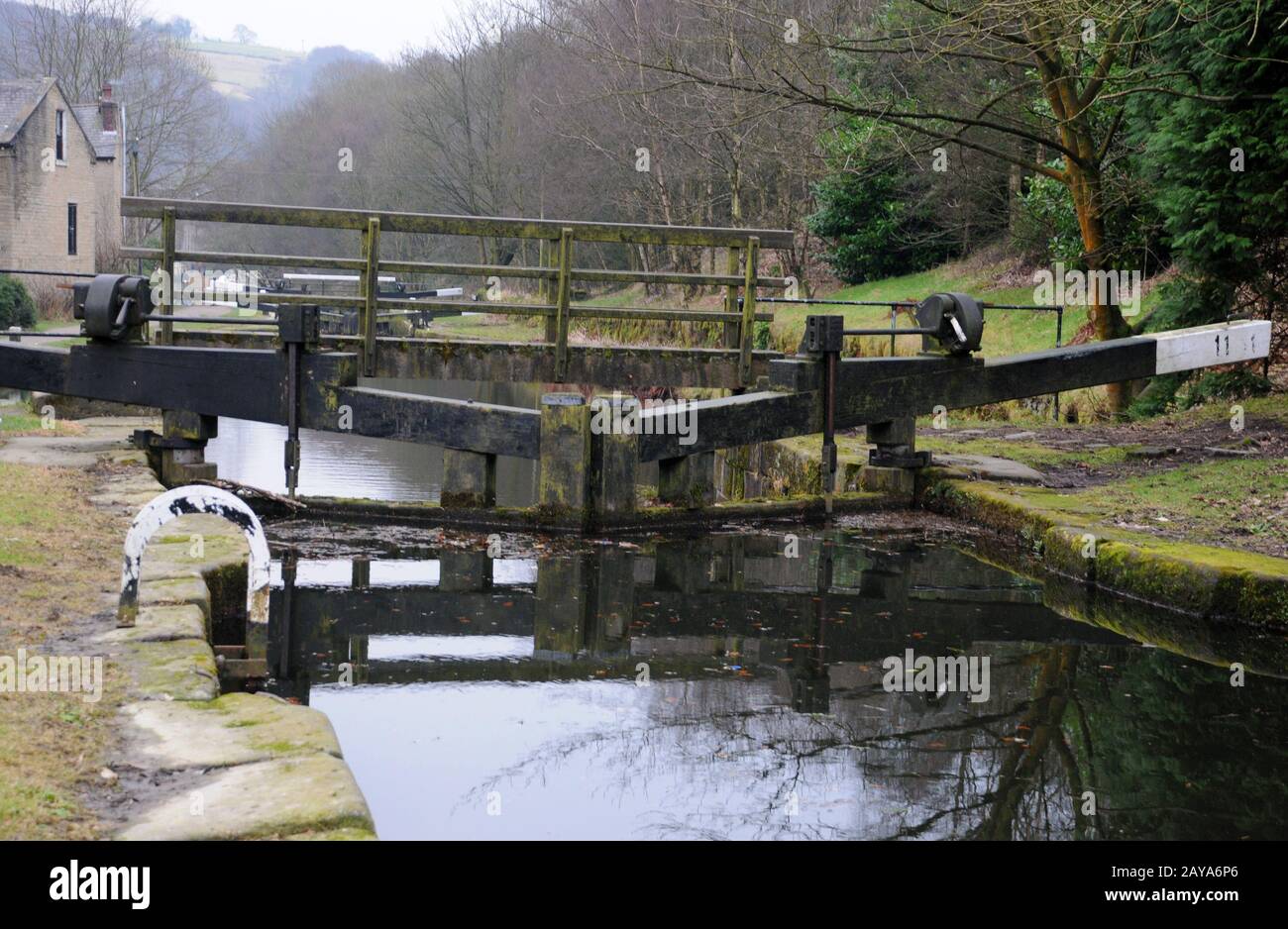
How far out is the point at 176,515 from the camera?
5.93 meters

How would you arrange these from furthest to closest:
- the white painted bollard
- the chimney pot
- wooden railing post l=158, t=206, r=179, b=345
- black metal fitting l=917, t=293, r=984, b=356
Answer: the chimney pot
wooden railing post l=158, t=206, r=179, b=345
black metal fitting l=917, t=293, r=984, b=356
the white painted bollard

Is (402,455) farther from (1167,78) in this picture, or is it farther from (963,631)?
(963,631)

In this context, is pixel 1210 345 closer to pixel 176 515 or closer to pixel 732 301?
pixel 732 301

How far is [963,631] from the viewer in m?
7.70

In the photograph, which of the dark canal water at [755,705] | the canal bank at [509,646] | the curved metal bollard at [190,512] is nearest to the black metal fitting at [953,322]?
the canal bank at [509,646]

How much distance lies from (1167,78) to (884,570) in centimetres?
831

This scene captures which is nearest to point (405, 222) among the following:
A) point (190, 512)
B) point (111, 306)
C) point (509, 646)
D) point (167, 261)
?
point (167, 261)

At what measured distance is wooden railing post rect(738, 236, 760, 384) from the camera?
44.0 ft

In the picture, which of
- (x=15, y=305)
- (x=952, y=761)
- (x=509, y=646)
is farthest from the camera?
(x=15, y=305)

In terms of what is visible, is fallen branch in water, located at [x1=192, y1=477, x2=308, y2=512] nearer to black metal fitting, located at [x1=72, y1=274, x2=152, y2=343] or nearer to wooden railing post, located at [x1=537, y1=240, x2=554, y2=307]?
black metal fitting, located at [x1=72, y1=274, x2=152, y2=343]

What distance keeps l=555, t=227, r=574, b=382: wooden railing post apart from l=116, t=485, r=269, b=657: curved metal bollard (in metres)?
6.69

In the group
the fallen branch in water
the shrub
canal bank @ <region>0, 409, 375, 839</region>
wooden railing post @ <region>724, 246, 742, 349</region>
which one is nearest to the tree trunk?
wooden railing post @ <region>724, 246, 742, 349</region>

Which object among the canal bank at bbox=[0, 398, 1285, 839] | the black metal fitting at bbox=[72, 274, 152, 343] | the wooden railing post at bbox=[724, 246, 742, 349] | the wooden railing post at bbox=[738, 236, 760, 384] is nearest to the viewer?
the canal bank at bbox=[0, 398, 1285, 839]

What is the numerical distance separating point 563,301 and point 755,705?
705 cm
